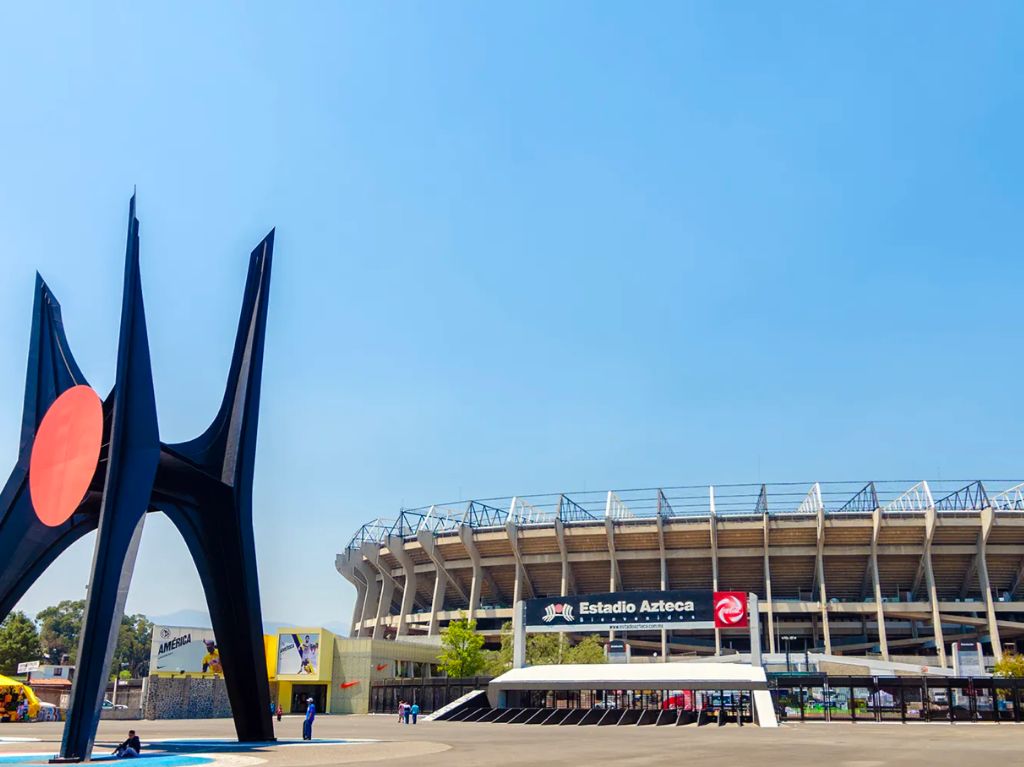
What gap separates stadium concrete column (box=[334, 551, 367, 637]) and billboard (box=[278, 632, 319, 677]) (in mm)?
30262

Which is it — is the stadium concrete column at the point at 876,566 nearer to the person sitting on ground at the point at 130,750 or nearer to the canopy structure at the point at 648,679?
the canopy structure at the point at 648,679

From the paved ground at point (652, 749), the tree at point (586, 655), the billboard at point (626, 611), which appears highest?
the billboard at point (626, 611)

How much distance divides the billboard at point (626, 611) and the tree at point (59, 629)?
13612cm

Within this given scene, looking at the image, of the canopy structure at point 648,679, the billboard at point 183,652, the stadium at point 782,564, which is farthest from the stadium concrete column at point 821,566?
the billboard at point 183,652

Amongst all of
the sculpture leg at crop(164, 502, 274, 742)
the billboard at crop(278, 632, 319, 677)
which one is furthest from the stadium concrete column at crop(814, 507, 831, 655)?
the sculpture leg at crop(164, 502, 274, 742)

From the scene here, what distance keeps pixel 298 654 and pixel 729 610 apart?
35.0 meters

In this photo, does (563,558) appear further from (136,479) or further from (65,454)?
(136,479)

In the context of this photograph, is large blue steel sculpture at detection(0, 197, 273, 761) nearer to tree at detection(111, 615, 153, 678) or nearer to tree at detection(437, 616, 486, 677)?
tree at detection(437, 616, 486, 677)

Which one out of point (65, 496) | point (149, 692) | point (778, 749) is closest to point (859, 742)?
point (778, 749)

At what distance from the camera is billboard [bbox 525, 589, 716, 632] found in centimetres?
4931

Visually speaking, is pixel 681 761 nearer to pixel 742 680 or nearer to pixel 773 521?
pixel 742 680

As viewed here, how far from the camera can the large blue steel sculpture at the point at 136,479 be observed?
70.9ft

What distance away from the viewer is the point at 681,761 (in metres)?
19.9

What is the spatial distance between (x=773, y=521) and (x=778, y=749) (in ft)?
181
